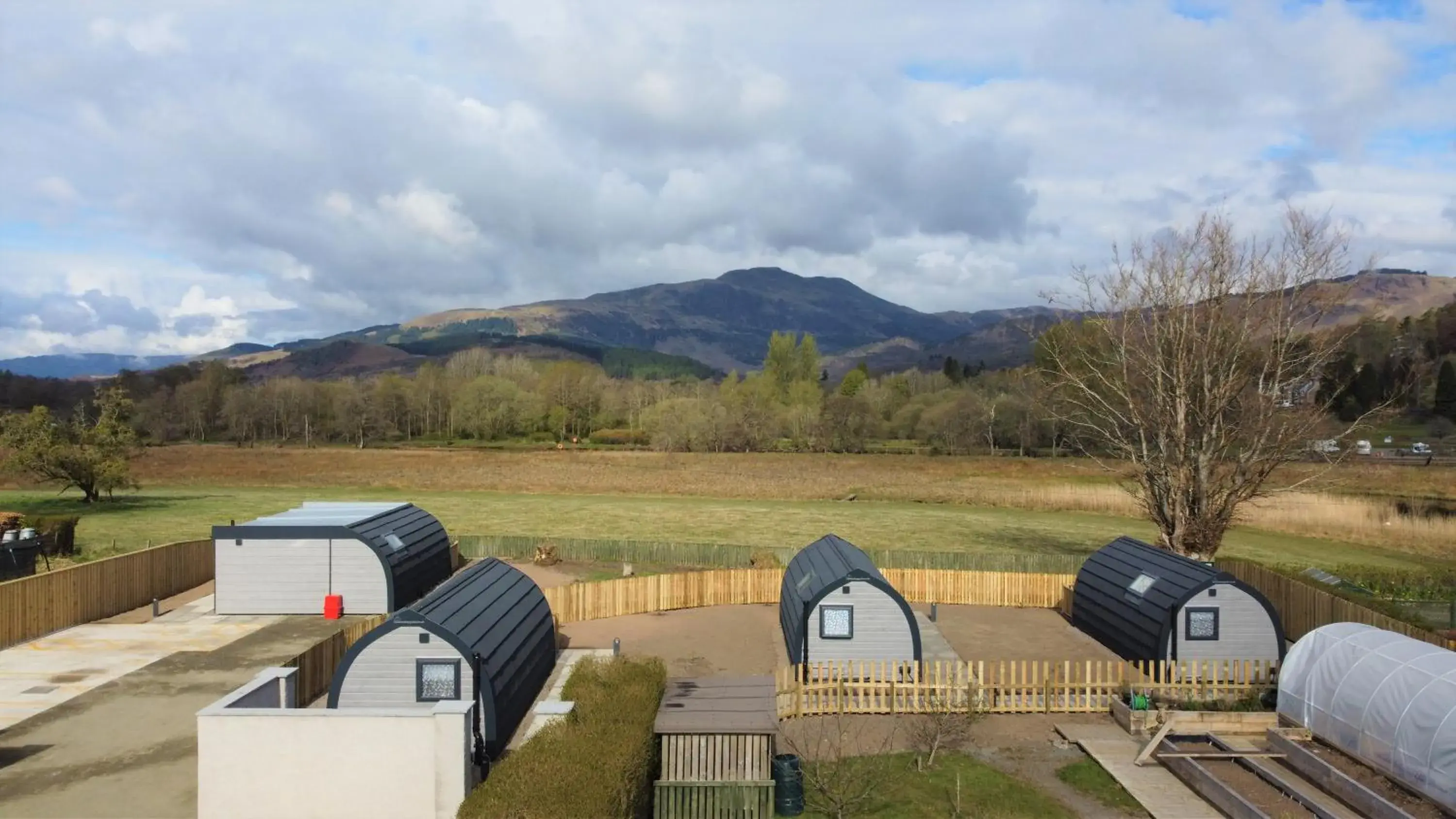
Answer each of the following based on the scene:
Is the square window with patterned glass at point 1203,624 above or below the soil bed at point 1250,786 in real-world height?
above

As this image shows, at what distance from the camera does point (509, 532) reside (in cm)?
5059

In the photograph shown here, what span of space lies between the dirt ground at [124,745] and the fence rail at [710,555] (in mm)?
16475

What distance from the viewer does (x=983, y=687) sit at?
2178 cm

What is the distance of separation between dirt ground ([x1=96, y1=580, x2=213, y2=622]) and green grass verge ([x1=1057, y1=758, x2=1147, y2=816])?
28872 mm

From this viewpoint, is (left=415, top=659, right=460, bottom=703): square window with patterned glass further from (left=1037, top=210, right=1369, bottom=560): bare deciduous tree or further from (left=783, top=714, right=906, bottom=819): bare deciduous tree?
(left=1037, top=210, right=1369, bottom=560): bare deciduous tree

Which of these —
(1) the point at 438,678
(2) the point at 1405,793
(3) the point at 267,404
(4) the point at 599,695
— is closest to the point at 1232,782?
(2) the point at 1405,793

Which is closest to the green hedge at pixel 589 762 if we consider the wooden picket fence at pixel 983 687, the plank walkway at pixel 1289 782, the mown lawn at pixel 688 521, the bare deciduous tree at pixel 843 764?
the bare deciduous tree at pixel 843 764

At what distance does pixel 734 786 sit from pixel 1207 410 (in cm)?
2741

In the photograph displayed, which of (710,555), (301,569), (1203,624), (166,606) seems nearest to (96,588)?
(166,606)

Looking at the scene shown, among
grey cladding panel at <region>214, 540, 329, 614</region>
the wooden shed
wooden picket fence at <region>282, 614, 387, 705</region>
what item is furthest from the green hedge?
grey cladding panel at <region>214, 540, 329, 614</region>

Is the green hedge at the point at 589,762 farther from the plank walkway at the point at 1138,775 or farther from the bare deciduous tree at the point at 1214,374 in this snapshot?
the bare deciduous tree at the point at 1214,374

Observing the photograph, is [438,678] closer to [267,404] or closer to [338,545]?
[338,545]

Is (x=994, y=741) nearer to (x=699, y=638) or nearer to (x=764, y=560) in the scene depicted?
(x=699, y=638)

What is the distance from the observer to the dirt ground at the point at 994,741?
17.9m
